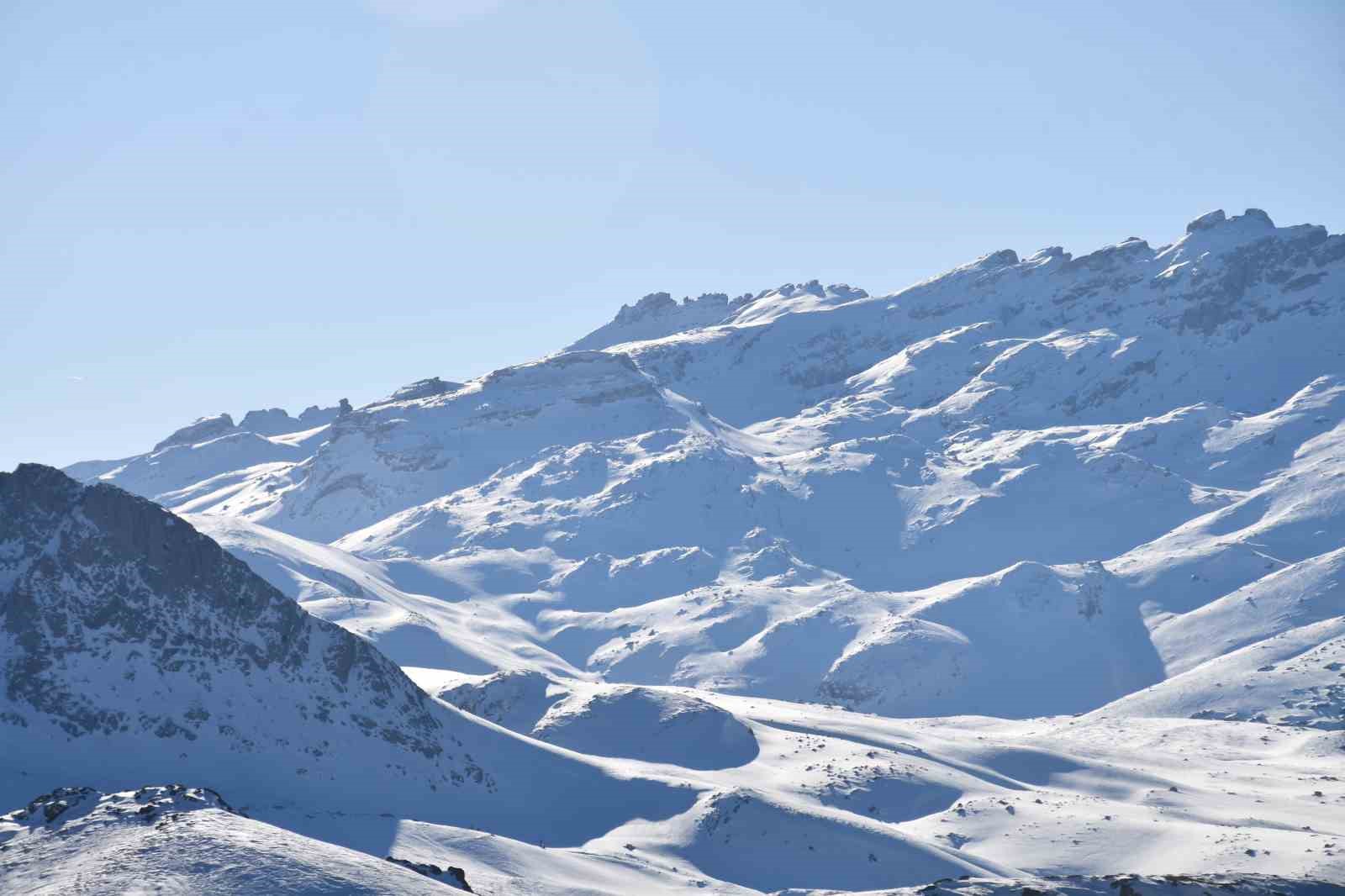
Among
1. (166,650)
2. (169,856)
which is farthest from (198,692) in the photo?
(169,856)

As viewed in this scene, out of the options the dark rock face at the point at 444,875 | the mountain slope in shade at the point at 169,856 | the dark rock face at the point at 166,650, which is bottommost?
the dark rock face at the point at 444,875

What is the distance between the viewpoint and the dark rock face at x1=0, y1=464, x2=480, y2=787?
14150 centimetres

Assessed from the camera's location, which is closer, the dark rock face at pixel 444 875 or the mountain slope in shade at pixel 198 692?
the dark rock face at pixel 444 875

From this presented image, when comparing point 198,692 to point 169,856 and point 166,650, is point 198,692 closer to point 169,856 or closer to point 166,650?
point 166,650

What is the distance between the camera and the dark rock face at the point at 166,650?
464 ft

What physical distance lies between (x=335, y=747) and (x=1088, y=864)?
7611cm

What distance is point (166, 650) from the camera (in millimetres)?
148000

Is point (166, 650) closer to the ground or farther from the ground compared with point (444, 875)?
farther from the ground

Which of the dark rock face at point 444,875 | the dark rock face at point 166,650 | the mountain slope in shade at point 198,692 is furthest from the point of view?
the dark rock face at point 166,650

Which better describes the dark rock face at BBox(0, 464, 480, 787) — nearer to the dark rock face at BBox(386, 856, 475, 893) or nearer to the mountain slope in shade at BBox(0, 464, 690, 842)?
the mountain slope in shade at BBox(0, 464, 690, 842)

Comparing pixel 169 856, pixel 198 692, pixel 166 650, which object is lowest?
pixel 169 856

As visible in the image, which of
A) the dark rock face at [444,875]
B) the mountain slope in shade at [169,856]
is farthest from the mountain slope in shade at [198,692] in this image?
the dark rock face at [444,875]

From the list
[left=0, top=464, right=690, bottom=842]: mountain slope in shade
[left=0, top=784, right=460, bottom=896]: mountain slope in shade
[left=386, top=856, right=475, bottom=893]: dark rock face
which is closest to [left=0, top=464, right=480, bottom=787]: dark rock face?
[left=0, top=464, right=690, bottom=842]: mountain slope in shade

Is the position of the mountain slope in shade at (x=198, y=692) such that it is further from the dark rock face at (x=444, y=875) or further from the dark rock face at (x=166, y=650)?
the dark rock face at (x=444, y=875)
